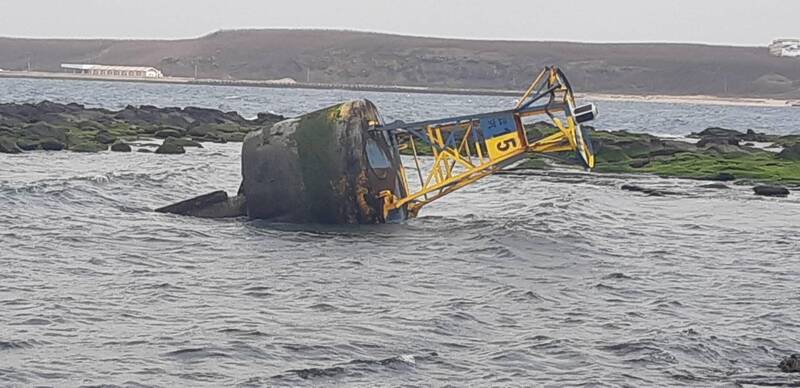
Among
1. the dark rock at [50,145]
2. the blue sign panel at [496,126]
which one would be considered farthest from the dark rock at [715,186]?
the dark rock at [50,145]

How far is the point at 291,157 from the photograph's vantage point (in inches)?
904

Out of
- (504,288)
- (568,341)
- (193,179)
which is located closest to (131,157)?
(193,179)

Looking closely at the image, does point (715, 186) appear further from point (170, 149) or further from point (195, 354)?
point (195, 354)

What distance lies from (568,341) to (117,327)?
446 centimetres

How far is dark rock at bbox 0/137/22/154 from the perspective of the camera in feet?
126

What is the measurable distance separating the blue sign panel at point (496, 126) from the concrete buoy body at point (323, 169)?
1.68m

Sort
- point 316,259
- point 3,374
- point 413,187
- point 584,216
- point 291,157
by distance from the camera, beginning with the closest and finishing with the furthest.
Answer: point 3,374 < point 316,259 < point 291,157 < point 584,216 < point 413,187

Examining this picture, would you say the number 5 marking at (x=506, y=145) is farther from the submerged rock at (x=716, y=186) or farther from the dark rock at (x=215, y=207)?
the submerged rock at (x=716, y=186)

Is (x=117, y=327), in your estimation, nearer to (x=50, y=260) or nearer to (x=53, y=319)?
(x=53, y=319)

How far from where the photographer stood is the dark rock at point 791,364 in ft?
40.9

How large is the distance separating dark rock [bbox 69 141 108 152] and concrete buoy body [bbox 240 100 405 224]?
18.9m

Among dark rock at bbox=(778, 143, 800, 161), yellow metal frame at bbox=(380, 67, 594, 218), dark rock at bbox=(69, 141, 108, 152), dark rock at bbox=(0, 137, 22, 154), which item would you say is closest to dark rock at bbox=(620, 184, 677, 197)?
yellow metal frame at bbox=(380, 67, 594, 218)

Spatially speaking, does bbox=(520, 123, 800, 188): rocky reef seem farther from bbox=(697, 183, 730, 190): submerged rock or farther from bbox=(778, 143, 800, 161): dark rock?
bbox=(697, 183, 730, 190): submerged rock

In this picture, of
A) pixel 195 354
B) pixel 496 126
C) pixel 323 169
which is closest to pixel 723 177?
pixel 496 126
